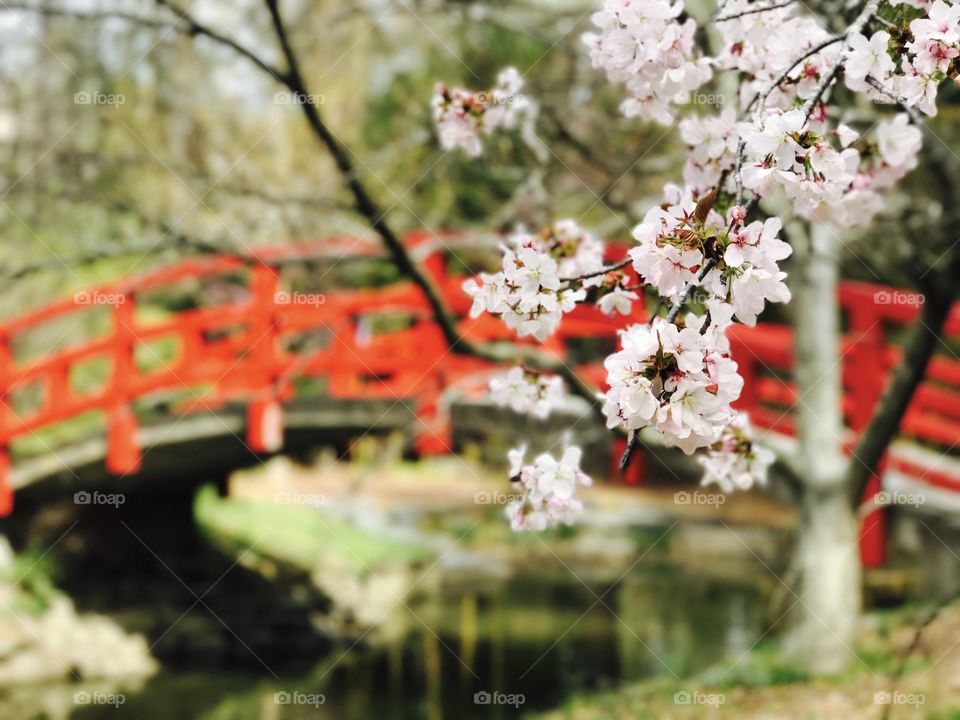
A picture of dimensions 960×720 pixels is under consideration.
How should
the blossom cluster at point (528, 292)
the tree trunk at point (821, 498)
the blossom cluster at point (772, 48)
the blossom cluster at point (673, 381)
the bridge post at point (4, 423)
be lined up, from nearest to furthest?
the blossom cluster at point (673, 381), the blossom cluster at point (528, 292), the blossom cluster at point (772, 48), the tree trunk at point (821, 498), the bridge post at point (4, 423)

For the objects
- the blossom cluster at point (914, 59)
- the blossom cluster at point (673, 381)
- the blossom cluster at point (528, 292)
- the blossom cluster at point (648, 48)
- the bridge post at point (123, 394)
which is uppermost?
the bridge post at point (123, 394)

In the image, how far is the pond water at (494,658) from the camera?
761 cm

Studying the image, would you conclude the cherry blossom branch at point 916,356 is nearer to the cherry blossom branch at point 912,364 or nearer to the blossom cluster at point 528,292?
the cherry blossom branch at point 912,364

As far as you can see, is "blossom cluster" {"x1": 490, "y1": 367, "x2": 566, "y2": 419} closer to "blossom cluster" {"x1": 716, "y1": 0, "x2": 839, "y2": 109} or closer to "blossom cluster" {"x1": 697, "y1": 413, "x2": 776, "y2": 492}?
"blossom cluster" {"x1": 697, "y1": 413, "x2": 776, "y2": 492}

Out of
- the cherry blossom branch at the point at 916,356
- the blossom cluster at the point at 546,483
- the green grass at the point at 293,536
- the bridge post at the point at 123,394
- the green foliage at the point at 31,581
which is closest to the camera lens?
the blossom cluster at the point at 546,483

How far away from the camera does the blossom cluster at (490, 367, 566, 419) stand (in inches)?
95.7

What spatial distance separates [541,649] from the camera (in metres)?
9.30

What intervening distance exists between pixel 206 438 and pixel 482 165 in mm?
2985

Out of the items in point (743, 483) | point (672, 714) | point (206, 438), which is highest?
point (206, 438)

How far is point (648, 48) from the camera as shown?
72.6 inches

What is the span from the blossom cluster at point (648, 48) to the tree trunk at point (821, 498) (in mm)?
3169


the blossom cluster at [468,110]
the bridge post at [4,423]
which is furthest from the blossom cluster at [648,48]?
the bridge post at [4,423]

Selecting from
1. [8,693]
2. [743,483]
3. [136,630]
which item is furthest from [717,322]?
[136,630]

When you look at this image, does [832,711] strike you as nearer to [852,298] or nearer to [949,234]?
[852,298]
